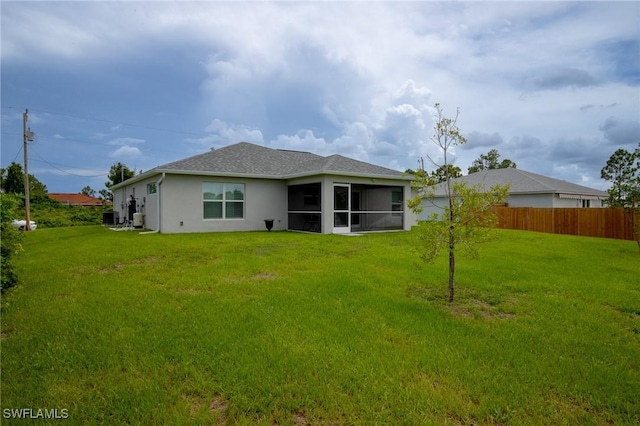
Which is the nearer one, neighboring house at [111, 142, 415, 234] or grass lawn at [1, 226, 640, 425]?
grass lawn at [1, 226, 640, 425]

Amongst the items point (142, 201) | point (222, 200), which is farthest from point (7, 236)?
point (142, 201)

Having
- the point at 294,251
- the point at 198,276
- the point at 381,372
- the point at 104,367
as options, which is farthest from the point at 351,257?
the point at 104,367

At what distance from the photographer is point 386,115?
19.8 meters

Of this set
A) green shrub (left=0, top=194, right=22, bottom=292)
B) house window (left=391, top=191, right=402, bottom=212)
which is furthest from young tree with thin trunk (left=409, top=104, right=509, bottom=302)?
house window (left=391, top=191, right=402, bottom=212)

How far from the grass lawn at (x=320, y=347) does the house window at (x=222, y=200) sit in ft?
27.8

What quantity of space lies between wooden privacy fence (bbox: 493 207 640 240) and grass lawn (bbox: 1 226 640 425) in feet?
38.3

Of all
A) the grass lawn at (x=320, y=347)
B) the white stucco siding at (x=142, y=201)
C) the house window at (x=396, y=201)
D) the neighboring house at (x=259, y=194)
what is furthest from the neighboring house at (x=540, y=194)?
the grass lawn at (x=320, y=347)

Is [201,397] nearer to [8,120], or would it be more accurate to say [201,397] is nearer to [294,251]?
[294,251]

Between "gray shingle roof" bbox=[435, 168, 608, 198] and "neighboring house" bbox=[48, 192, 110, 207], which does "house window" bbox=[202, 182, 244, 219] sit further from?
"neighboring house" bbox=[48, 192, 110, 207]

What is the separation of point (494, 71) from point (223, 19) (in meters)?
9.56

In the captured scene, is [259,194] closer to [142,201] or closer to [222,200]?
[222,200]

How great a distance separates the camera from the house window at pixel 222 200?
15.5m

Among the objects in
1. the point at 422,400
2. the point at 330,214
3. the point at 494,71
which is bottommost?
the point at 422,400

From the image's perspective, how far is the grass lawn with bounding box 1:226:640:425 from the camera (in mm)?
2686
